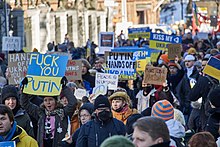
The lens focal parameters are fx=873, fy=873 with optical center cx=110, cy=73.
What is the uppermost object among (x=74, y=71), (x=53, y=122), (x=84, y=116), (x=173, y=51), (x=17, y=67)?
(x=173, y=51)

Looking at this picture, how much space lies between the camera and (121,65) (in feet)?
49.4

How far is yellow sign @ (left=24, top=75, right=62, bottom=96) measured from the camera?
1097cm

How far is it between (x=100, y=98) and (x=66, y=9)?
1637 inches

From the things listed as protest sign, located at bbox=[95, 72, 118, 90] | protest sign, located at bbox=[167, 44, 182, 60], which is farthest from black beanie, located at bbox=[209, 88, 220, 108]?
protest sign, located at bbox=[167, 44, 182, 60]

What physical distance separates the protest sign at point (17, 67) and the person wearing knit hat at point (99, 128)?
16.3 ft

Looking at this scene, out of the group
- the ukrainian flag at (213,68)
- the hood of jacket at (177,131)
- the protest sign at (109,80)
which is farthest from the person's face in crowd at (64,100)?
the hood of jacket at (177,131)

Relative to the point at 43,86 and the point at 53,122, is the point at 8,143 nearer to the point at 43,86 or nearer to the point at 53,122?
the point at 53,122

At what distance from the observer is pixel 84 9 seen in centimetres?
5309

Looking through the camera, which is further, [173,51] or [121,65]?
[173,51]

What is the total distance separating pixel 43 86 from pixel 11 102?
131 centimetres

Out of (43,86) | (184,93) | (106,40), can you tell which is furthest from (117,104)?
(106,40)

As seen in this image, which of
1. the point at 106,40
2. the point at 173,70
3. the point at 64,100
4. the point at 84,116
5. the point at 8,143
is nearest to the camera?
the point at 8,143

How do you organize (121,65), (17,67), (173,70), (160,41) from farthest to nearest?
(160,41) < (173,70) < (121,65) < (17,67)

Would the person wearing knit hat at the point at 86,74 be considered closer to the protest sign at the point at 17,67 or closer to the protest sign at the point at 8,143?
the protest sign at the point at 17,67
